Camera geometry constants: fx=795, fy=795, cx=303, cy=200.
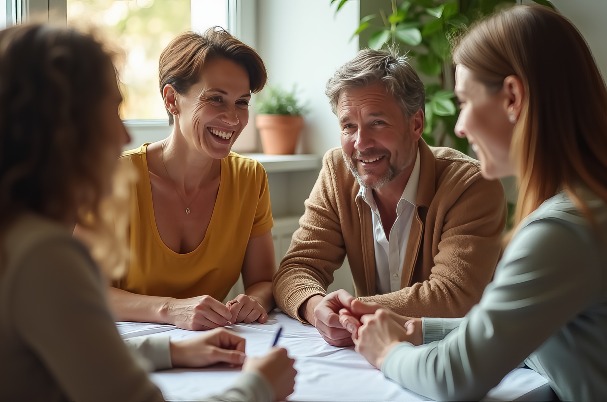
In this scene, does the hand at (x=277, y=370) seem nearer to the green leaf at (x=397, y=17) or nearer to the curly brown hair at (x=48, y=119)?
the curly brown hair at (x=48, y=119)

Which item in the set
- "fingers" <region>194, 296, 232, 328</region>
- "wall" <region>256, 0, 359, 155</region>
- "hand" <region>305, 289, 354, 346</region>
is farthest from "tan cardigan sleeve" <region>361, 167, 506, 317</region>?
"wall" <region>256, 0, 359, 155</region>

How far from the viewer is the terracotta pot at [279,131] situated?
312 cm

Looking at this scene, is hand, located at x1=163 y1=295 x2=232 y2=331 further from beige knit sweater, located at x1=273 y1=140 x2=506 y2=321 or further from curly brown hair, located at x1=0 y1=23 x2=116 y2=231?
curly brown hair, located at x1=0 y1=23 x2=116 y2=231

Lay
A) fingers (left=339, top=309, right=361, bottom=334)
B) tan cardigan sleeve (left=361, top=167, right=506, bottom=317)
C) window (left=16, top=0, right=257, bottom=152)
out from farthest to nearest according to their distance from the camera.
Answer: window (left=16, top=0, right=257, bottom=152) → tan cardigan sleeve (left=361, top=167, right=506, bottom=317) → fingers (left=339, top=309, right=361, bottom=334)

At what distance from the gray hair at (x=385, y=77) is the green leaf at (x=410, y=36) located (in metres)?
0.77

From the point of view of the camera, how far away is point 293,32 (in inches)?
126

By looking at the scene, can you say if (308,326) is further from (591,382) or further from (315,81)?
(315,81)

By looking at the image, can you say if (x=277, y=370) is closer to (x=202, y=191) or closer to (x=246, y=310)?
(x=246, y=310)

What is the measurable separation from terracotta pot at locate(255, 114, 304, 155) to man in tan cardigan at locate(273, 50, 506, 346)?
94 centimetres

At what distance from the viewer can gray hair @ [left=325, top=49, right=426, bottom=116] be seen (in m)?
2.05

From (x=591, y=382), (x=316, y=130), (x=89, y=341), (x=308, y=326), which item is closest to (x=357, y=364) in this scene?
(x=308, y=326)

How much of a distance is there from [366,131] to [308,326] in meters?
0.54

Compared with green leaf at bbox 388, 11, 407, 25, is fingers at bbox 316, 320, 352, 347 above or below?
below

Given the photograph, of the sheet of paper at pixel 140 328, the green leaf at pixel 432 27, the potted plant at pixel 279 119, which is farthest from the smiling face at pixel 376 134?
the potted plant at pixel 279 119
